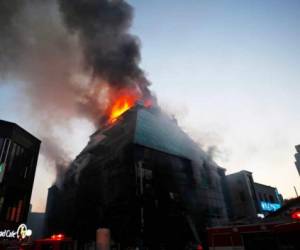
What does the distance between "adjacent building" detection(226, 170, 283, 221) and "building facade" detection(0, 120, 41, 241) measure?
39.4 meters

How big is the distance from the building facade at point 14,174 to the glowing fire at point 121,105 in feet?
90.1

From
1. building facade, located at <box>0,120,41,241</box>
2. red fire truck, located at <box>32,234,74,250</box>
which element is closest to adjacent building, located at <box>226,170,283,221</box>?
building facade, located at <box>0,120,41,241</box>

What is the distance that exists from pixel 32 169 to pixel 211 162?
37.0 m

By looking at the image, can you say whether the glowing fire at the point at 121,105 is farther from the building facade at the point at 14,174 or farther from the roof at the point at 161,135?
the building facade at the point at 14,174

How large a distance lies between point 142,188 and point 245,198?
27.4 m

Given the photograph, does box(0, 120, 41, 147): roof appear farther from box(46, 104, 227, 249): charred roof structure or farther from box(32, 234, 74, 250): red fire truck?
box(32, 234, 74, 250): red fire truck

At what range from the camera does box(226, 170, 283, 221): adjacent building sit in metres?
49.0

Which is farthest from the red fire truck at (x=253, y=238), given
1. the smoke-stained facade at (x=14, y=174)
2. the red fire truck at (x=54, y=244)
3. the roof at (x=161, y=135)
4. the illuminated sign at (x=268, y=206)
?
the illuminated sign at (x=268, y=206)

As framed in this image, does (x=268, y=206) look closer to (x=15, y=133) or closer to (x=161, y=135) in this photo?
(x=161, y=135)

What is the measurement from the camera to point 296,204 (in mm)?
20359

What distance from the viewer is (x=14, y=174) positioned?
25703 mm

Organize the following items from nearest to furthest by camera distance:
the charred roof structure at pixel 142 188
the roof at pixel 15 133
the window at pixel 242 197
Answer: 1. the roof at pixel 15 133
2. the charred roof structure at pixel 142 188
3. the window at pixel 242 197

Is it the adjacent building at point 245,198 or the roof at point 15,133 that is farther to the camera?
the adjacent building at point 245,198

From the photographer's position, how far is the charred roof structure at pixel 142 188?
33.4 metres
